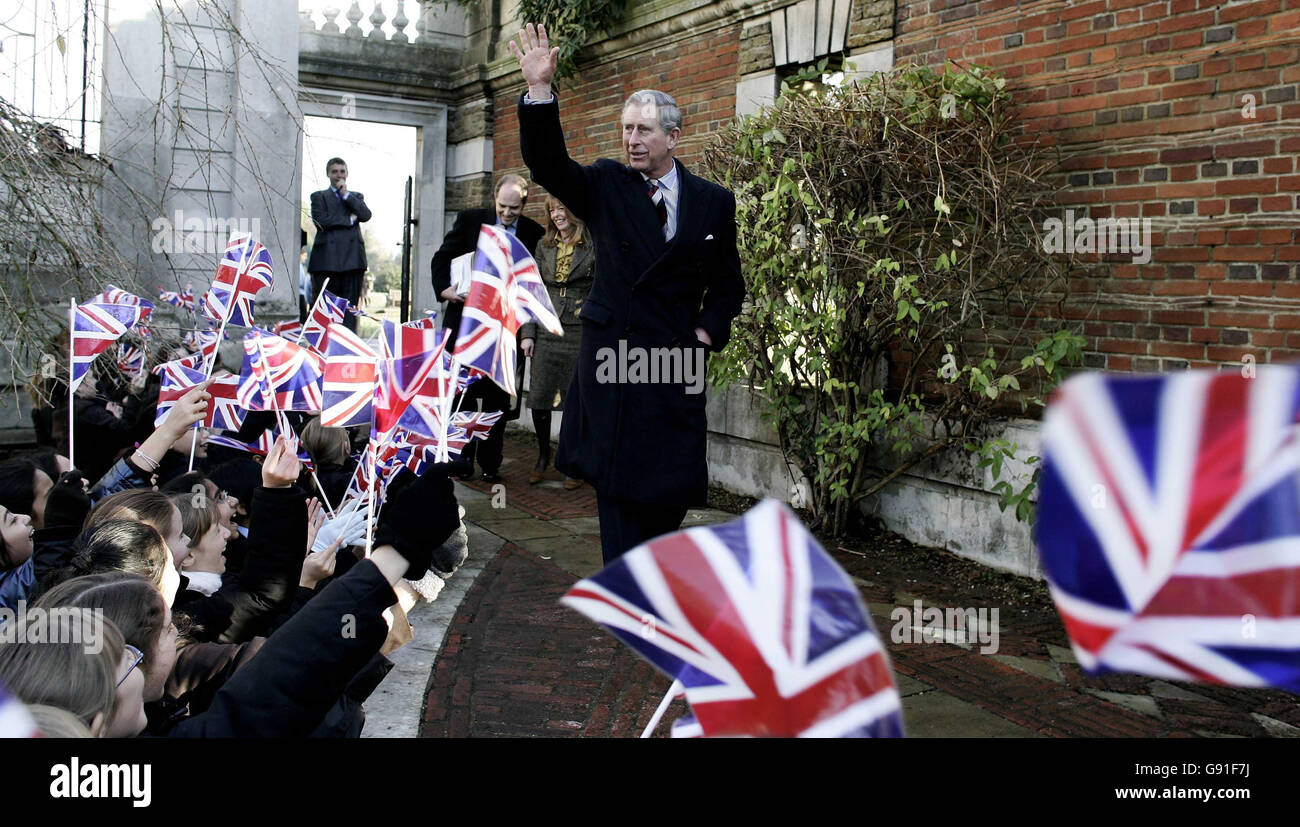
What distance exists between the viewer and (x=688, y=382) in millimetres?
3965

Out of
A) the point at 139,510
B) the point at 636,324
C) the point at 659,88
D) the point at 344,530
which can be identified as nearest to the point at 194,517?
the point at 139,510

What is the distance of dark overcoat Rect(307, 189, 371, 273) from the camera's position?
11719mm

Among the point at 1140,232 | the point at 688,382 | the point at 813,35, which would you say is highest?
the point at 813,35

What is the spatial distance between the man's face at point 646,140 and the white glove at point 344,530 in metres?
1.61

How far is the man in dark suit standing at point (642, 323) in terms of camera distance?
390 cm

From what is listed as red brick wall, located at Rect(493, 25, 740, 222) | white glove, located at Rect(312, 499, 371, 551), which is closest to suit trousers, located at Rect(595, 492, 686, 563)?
white glove, located at Rect(312, 499, 371, 551)

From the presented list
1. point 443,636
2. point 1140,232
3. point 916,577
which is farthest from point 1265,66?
point 443,636

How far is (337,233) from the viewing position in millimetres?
11789

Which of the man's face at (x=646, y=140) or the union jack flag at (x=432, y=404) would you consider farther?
the man's face at (x=646, y=140)

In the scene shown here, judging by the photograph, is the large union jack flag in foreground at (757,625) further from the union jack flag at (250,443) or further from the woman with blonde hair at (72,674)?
the union jack flag at (250,443)

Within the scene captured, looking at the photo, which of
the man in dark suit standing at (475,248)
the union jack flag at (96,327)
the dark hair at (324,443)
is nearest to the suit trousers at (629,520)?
the dark hair at (324,443)

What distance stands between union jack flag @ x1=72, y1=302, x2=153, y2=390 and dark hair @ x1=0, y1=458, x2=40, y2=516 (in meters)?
0.73
